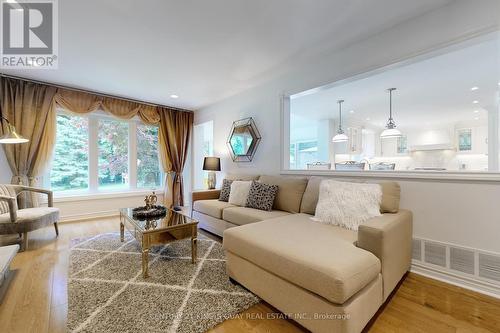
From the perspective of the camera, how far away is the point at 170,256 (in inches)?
96.1

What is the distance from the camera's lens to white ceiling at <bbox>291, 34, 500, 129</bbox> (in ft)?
9.15

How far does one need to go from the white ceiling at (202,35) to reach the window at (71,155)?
0.83 meters

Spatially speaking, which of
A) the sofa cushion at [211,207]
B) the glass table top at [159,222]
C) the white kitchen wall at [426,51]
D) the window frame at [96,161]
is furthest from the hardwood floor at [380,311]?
the window frame at [96,161]

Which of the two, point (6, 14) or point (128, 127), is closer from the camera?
point (6, 14)

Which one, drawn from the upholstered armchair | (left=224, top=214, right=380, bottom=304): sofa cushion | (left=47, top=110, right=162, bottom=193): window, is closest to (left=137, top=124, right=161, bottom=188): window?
(left=47, top=110, right=162, bottom=193): window

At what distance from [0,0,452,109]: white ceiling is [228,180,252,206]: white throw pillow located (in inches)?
65.9

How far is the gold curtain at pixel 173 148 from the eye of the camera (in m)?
4.98

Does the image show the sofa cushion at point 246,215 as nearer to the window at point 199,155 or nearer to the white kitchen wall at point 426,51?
the white kitchen wall at point 426,51

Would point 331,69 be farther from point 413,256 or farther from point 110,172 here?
point 110,172

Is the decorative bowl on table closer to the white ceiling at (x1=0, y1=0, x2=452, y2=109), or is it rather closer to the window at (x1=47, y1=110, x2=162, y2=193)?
the white ceiling at (x1=0, y1=0, x2=452, y2=109)

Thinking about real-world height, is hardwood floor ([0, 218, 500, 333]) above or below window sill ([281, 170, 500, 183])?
below

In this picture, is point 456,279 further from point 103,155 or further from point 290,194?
point 103,155

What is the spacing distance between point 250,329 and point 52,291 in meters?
1.71

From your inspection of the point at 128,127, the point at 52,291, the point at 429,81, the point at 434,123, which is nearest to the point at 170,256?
the point at 52,291
